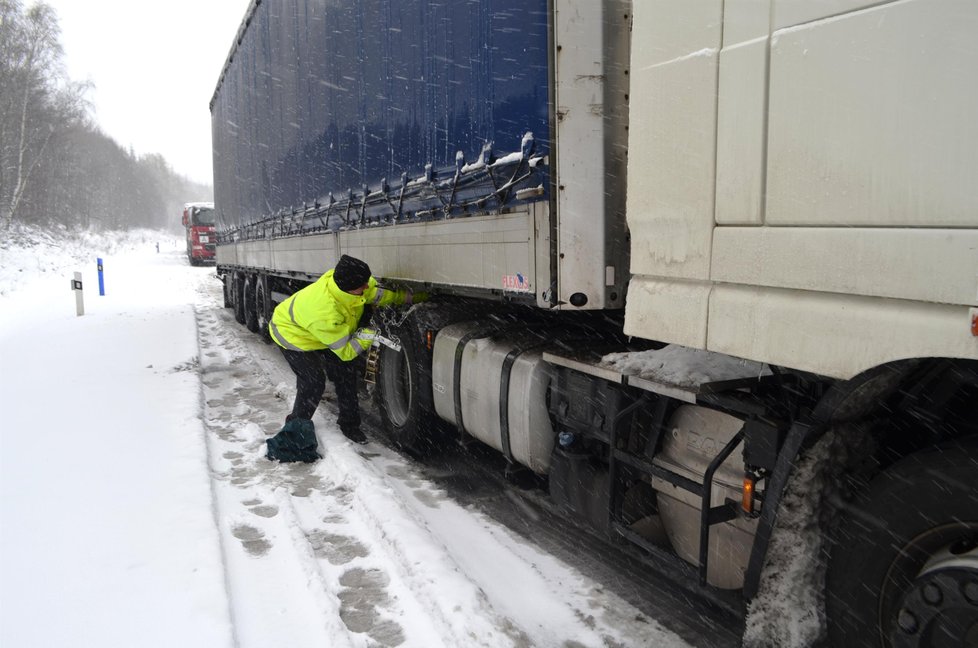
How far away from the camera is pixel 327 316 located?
5078mm

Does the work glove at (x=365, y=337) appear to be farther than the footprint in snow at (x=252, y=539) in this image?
Yes

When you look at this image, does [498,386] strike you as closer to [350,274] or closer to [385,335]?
[350,274]

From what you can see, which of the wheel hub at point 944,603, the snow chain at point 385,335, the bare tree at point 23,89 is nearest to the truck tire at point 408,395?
the snow chain at point 385,335

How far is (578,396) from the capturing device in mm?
3289

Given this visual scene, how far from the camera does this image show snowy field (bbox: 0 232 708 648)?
2807 mm

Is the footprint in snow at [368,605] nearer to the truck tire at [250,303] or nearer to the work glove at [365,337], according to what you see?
the work glove at [365,337]

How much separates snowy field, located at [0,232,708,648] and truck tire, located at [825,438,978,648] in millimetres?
1067

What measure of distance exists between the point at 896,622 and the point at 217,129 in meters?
15.6

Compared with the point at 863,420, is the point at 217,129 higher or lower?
higher

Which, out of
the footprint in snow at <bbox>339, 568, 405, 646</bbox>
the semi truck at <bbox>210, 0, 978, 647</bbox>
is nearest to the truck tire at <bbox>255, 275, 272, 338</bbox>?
Result: the semi truck at <bbox>210, 0, 978, 647</bbox>

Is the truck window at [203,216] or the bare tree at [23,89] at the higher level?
the bare tree at [23,89]

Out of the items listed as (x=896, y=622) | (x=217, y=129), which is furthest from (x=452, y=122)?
(x=217, y=129)

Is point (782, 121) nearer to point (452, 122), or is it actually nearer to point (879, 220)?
point (879, 220)

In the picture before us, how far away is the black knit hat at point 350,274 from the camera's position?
483cm
